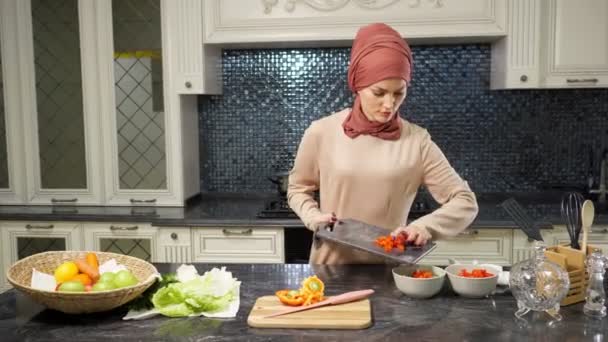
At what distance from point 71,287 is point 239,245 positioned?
4.93ft

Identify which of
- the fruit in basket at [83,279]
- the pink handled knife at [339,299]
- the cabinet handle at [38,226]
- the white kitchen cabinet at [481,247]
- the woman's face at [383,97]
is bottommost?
the white kitchen cabinet at [481,247]

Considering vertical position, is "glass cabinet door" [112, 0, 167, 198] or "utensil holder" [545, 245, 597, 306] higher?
"glass cabinet door" [112, 0, 167, 198]

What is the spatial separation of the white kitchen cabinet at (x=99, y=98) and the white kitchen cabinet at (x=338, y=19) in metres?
0.17

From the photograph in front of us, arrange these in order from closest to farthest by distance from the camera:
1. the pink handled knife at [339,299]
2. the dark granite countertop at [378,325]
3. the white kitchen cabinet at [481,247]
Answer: the dark granite countertop at [378,325], the pink handled knife at [339,299], the white kitchen cabinet at [481,247]

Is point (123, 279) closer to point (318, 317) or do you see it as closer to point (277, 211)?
point (318, 317)

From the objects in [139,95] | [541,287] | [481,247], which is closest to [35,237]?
[139,95]

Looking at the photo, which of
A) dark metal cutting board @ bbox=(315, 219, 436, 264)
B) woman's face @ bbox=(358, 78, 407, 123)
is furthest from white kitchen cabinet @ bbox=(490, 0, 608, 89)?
dark metal cutting board @ bbox=(315, 219, 436, 264)

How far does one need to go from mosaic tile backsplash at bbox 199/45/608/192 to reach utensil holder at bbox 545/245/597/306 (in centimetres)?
188

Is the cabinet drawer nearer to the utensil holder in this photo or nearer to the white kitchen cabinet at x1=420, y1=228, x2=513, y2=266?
the white kitchen cabinet at x1=420, y1=228, x2=513, y2=266

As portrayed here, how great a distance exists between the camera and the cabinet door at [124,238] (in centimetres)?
289

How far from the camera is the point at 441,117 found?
10.8 feet

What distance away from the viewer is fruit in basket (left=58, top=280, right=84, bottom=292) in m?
1.34

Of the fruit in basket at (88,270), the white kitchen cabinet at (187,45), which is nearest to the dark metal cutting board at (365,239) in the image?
the fruit in basket at (88,270)

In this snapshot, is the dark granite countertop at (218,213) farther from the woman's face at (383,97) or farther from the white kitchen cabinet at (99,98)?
the woman's face at (383,97)
